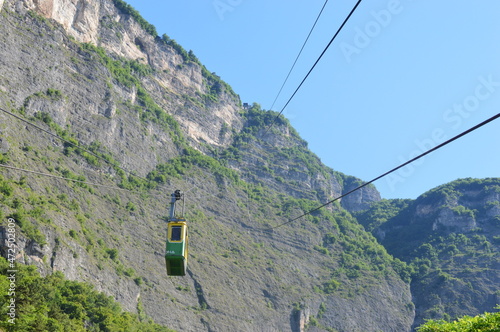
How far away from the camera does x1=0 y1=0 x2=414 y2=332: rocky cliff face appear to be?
59.8m

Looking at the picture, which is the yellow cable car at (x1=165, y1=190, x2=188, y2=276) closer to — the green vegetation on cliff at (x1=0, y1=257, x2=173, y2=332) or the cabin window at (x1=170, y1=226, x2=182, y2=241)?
the cabin window at (x1=170, y1=226, x2=182, y2=241)

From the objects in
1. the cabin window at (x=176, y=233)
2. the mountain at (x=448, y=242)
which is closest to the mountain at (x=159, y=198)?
the mountain at (x=448, y=242)

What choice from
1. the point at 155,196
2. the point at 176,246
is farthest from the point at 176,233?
the point at 155,196

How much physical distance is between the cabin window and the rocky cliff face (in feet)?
100

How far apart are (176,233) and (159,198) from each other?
6093cm

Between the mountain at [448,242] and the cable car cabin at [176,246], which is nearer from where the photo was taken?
the cable car cabin at [176,246]

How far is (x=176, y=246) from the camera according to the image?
2103 cm

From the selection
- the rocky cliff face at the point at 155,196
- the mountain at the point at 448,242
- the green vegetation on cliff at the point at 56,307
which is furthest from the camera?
the mountain at the point at 448,242

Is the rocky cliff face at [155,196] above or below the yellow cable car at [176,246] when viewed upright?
above

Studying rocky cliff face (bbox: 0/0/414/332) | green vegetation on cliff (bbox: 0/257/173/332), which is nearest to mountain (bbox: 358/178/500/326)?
rocky cliff face (bbox: 0/0/414/332)

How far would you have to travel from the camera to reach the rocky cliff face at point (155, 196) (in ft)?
→ 196

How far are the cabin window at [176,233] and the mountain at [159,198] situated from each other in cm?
1716

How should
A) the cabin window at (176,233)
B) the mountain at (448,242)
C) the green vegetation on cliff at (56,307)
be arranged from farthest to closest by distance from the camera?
the mountain at (448,242) < the green vegetation on cliff at (56,307) < the cabin window at (176,233)

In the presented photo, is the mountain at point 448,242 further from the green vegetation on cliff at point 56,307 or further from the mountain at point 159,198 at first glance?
the green vegetation on cliff at point 56,307
